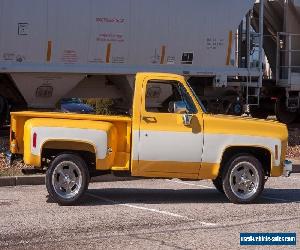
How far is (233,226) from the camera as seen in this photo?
7.90 m

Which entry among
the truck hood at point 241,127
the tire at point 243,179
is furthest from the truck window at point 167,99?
the tire at point 243,179

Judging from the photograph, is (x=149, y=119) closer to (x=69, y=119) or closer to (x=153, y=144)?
(x=153, y=144)

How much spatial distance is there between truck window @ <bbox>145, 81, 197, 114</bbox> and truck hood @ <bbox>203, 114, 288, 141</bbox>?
320 mm

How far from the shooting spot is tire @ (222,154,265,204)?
9.49 metres

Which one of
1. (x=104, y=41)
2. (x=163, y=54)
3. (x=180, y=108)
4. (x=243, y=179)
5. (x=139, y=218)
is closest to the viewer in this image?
(x=139, y=218)

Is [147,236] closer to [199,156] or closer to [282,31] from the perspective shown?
[199,156]

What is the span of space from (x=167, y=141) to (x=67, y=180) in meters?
1.56

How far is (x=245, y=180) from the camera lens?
959cm

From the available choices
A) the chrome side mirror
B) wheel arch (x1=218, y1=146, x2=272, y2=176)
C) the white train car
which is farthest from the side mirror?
the white train car

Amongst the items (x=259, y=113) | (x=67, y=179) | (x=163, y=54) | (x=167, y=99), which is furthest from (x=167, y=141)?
(x=259, y=113)

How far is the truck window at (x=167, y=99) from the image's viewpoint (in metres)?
9.38

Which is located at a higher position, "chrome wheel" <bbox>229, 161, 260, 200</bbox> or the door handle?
the door handle

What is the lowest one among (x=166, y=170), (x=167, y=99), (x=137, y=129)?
(x=166, y=170)

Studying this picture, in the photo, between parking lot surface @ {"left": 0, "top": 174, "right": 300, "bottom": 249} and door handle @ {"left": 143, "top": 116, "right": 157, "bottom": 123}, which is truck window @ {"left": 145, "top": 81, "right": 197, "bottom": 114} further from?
parking lot surface @ {"left": 0, "top": 174, "right": 300, "bottom": 249}
